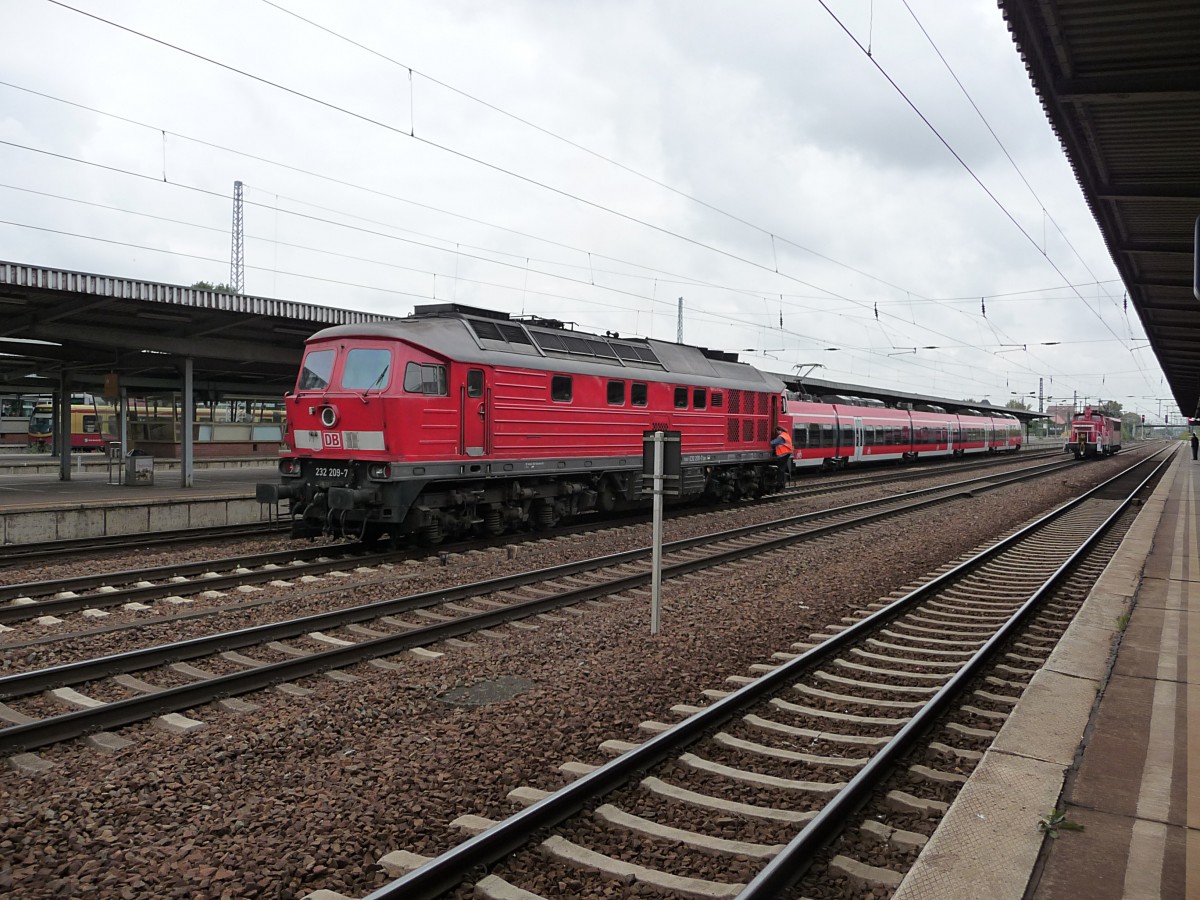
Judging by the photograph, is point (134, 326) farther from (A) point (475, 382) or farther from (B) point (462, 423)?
(B) point (462, 423)

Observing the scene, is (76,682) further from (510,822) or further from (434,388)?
(434,388)

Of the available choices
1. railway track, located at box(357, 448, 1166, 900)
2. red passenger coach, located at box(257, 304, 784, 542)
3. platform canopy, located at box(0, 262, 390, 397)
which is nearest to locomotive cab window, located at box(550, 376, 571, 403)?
red passenger coach, located at box(257, 304, 784, 542)

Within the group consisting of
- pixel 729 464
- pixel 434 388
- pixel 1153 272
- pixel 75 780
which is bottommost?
pixel 75 780

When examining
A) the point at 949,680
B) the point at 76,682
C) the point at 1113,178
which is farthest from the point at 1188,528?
the point at 76,682

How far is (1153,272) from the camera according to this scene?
1788cm

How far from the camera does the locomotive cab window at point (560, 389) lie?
47.4 feet

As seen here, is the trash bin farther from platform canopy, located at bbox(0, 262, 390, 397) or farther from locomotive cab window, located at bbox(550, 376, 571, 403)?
locomotive cab window, located at bbox(550, 376, 571, 403)

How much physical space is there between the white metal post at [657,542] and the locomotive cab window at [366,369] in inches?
199

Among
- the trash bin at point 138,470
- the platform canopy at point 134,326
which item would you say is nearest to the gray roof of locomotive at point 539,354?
the platform canopy at point 134,326

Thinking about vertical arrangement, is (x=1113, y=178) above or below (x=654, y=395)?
above

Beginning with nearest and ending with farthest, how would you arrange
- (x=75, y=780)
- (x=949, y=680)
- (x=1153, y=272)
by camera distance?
(x=75, y=780), (x=949, y=680), (x=1153, y=272)

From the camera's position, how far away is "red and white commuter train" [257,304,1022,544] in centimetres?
1195

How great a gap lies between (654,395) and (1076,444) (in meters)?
45.0

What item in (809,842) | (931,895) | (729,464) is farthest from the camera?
(729,464)
